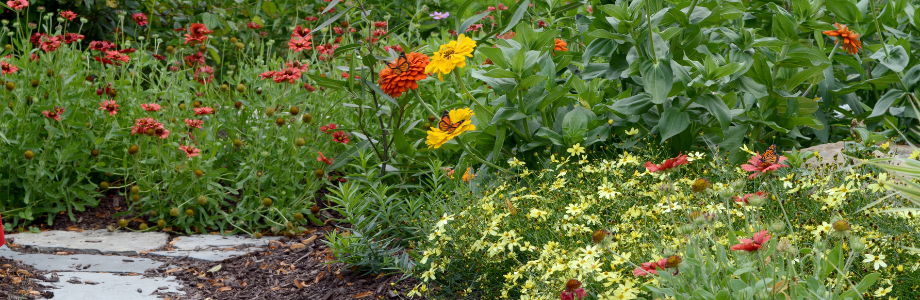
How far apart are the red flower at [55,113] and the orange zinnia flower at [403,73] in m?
1.67

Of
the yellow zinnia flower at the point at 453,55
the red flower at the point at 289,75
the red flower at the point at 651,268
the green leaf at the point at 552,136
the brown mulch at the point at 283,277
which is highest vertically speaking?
the yellow zinnia flower at the point at 453,55

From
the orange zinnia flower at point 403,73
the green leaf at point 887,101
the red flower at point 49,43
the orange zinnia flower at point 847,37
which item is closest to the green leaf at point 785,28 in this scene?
the orange zinnia flower at point 847,37

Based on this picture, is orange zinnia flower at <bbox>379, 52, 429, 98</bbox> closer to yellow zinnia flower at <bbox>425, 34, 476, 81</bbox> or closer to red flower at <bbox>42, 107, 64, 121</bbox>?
yellow zinnia flower at <bbox>425, 34, 476, 81</bbox>

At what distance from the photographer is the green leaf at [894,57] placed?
9.47 ft

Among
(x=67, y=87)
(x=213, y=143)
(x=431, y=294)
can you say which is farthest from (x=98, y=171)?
(x=431, y=294)

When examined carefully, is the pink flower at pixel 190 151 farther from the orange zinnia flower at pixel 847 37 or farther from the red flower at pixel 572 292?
the orange zinnia flower at pixel 847 37

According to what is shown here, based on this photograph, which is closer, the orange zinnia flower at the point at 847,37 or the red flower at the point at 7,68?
the orange zinnia flower at the point at 847,37

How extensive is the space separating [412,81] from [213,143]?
1.35m

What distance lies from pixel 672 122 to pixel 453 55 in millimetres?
805

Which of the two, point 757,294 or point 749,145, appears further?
point 749,145

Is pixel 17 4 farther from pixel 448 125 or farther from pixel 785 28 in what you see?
pixel 785 28

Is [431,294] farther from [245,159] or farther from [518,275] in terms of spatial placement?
[245,159]

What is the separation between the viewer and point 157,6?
5.68 m

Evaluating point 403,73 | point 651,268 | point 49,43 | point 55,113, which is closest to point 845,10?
point 403,73
